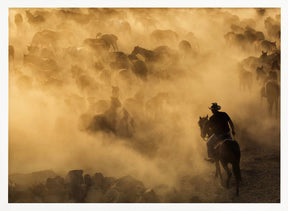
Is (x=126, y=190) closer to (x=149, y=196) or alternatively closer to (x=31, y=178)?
(x=149, y=196)

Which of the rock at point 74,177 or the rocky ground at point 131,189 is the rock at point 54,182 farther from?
the rock at point 74,177

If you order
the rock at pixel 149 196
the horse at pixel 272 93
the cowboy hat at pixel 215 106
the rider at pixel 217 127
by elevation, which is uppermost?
the horse at pixel 272 93

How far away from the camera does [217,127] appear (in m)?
5.23

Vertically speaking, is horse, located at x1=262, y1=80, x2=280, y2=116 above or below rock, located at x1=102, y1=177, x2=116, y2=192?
above

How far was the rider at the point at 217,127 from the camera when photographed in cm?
521

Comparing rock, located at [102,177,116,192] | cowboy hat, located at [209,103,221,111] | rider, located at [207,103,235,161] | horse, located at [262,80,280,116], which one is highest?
horse, located at [262,80,280,116]

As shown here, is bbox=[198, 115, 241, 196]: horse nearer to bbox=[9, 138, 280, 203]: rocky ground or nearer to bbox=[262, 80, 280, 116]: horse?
bbox=[9, 138, 280, 203]: rocky ground

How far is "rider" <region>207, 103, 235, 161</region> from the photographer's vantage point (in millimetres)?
5207

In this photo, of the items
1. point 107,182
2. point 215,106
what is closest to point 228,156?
point 215,106

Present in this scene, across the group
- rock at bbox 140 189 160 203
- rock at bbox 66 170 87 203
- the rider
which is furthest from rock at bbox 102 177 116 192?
the rider

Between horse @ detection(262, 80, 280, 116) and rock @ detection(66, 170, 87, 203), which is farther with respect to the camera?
horse @ detection(262, 80, 280, 116)

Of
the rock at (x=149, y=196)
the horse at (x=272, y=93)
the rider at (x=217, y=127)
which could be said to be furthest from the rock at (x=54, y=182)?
the horse at (x=272, y=93)
